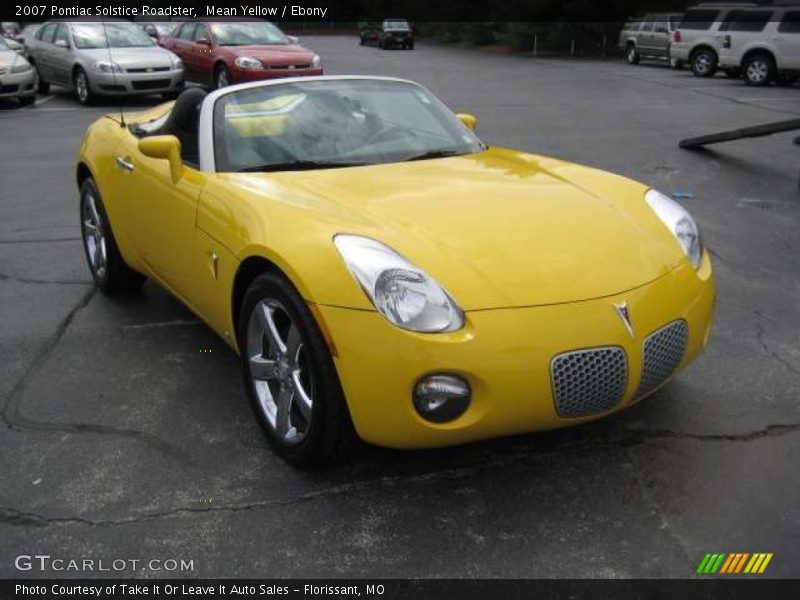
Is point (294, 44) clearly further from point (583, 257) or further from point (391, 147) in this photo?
point (583, 257)

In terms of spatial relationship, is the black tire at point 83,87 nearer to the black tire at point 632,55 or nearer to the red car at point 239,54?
the red car at point 239,54

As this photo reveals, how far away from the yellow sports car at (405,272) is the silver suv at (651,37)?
2554 cm

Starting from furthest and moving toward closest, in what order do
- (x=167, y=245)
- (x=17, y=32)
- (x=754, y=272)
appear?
(x=17, y=32)
(x=754, y=272)
(x=167, y=245)

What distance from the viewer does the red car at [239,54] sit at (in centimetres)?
1541

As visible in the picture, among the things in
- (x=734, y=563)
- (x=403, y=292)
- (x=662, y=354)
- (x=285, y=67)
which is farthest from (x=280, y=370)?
(x=285, y=67)

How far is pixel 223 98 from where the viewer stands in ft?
13.4

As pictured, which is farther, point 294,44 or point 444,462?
point 294,44

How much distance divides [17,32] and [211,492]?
3678cm

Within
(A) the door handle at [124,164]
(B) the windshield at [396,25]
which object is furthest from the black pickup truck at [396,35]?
(A) the door handle at [124,164]

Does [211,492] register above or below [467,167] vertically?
below

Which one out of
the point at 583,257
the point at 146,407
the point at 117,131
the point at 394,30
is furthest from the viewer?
the point at 394,30

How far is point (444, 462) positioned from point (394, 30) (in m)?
39.4

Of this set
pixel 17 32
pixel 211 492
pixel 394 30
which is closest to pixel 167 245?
pixel 211 492

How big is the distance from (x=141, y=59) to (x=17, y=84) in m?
2.32
